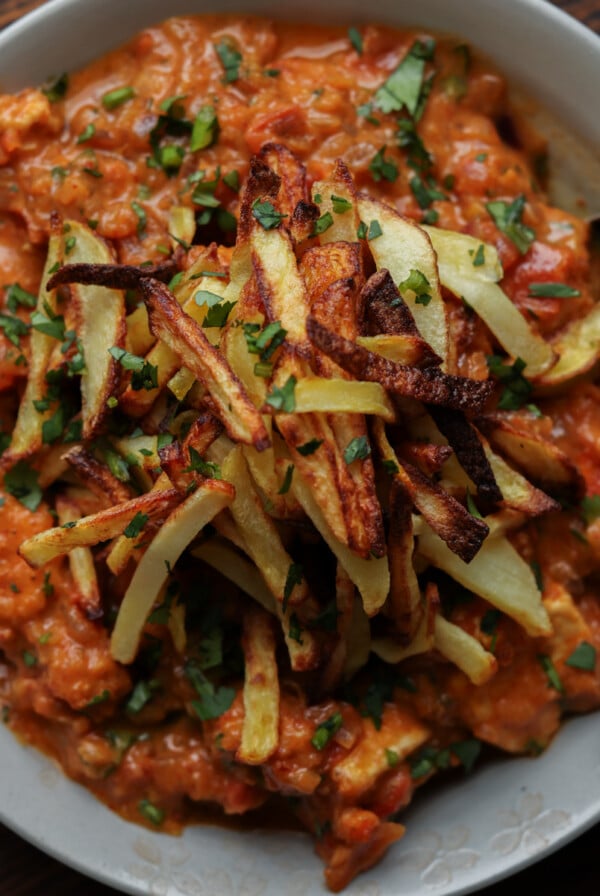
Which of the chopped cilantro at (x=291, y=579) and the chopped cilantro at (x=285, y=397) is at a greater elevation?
the chopped cilantro at (x=285, y=397)

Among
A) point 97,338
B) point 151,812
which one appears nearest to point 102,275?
point 97,338

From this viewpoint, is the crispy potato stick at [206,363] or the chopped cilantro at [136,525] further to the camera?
the chopped cilantro at [136,525]

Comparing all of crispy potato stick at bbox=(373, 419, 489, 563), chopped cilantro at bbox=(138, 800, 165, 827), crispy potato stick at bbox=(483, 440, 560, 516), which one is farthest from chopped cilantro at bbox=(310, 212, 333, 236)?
chopped cilantro at bbox=(138, 800, 165, 827)

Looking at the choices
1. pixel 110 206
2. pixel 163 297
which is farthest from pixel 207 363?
pixel 110 206

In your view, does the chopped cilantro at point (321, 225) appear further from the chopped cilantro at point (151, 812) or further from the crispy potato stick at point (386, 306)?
the chopped cilantro at point (151, 812)

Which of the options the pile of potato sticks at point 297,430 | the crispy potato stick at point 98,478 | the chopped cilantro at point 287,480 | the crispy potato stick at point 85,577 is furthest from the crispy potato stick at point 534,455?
the crispy potato stick at point 85,577
